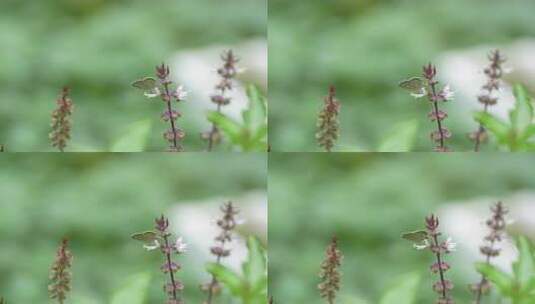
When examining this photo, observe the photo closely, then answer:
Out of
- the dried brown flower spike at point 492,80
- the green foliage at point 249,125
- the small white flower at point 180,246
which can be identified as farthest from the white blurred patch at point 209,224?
the dried brown flower spike at point 492,80

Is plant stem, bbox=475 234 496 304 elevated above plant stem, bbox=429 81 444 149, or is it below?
below

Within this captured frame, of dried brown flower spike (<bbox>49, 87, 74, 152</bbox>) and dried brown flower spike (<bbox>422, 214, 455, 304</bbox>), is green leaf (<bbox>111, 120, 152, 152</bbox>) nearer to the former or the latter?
dried brown flower spike (<bbox>49, 87, 74, 152</bbox>)

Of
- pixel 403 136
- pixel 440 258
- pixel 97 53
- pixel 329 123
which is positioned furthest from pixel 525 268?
pixel 97 53

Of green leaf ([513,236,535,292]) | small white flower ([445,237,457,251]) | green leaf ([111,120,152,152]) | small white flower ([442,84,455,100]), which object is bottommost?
green leaf ([513,236,535,292])

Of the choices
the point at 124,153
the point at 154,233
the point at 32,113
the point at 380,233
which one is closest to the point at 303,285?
the point at 380,233

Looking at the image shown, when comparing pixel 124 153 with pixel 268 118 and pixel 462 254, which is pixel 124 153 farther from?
pixel 462 254

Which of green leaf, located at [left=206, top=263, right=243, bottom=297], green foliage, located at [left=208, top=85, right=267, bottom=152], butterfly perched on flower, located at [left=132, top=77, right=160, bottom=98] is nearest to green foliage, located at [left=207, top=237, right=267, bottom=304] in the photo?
green leaf, located at [left=206, top=263, right=243, bottom=297]
